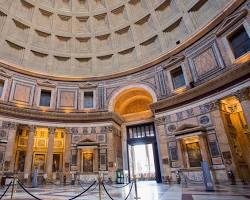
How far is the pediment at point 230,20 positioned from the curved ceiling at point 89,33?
374 cm

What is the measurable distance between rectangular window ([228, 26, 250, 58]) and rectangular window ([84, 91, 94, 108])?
48.5 ft

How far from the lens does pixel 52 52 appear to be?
72.7 feet

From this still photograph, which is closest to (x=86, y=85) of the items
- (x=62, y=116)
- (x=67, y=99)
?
(x=67, y=99)

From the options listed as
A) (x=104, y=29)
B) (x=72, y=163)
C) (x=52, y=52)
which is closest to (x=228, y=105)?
(x=72, y=163)

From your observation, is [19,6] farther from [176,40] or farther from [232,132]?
[232,132]

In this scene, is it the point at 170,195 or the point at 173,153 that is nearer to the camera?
the point at 170,195

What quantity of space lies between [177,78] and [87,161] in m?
12.1

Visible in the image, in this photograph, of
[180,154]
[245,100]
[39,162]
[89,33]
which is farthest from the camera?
[89,33]

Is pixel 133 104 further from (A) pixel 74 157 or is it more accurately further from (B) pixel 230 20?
(B) pixel 230 20

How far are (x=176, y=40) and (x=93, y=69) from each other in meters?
10.3

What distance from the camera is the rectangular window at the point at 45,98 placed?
20330 millimetres

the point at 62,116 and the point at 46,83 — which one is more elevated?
the point at 46,83

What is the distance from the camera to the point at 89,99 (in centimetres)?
2192

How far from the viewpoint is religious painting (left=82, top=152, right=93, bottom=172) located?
724 inches
